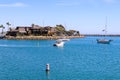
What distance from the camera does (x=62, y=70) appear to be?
46.7 metres

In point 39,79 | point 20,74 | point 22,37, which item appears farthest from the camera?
point 22,37

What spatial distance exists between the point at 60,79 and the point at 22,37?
526 ft

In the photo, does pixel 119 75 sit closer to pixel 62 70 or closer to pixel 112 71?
pixel 112 71

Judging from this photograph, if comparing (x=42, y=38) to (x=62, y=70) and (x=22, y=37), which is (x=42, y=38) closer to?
(x=22, y=37)

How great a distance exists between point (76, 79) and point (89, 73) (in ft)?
17.3

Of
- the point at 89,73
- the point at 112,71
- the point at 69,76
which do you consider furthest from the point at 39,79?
the point at 112,71

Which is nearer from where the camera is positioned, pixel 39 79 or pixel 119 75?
pixel 39 79

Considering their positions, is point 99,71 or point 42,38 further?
point 42,38

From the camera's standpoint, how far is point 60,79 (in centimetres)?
3875

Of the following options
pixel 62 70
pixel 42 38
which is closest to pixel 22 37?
pixel 42 38

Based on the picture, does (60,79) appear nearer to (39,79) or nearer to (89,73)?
(39,79)

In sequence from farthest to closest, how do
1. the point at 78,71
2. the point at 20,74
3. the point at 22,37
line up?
the point at 22,37 < the point at 78,71 < the point at 20,74

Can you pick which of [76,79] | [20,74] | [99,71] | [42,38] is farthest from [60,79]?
[42,38]

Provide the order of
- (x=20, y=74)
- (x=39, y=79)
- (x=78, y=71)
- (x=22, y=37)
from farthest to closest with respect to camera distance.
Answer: (x=22, y=37) → (x=78, y=71) → (x=20, y=74) → (x=39, y=79)
